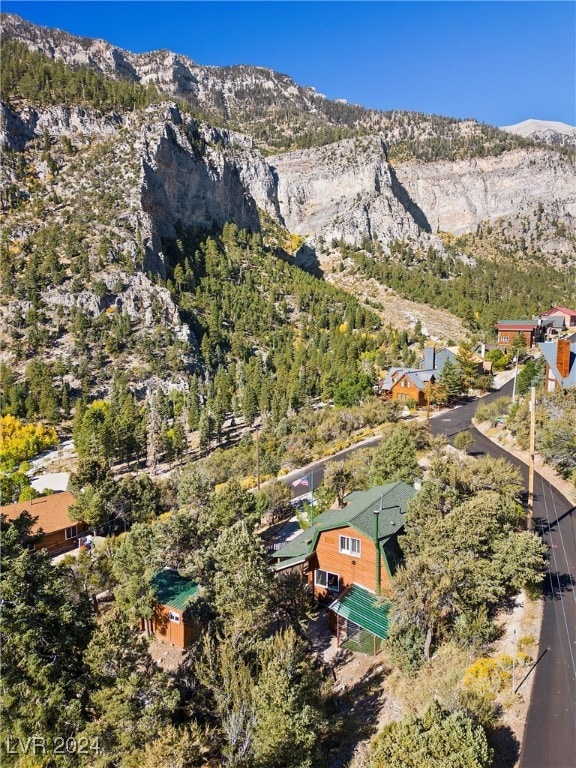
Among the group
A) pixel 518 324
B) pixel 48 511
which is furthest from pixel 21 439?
pixel 518 324

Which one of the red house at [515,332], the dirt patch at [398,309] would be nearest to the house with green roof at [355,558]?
the red house at [515,332]

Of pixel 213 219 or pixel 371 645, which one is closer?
pixel 371 645

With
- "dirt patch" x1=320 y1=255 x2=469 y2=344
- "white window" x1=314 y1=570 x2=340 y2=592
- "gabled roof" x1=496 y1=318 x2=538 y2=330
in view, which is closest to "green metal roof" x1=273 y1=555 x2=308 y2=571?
"white window" x1=314 y1=570 x2=340 y2=592

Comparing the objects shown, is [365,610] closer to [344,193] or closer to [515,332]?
[515,332]

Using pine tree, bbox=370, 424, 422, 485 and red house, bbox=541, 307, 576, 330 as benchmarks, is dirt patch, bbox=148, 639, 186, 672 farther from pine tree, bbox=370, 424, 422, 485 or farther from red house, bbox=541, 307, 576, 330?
red house, bbox=541, 307, 576, 330

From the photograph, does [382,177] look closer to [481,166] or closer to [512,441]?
[481,166]

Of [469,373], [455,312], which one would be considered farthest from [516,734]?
[455,312]
